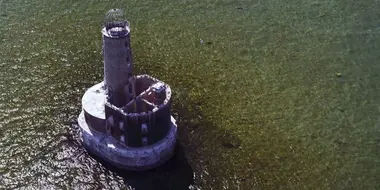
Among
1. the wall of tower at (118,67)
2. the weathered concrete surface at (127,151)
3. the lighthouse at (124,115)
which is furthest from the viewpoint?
the weathered concrete surface at (127,151)

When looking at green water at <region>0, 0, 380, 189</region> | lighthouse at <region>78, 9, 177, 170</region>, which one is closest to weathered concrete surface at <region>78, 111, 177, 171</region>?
lighthouse at <region>78, 9, 177, 170</region>

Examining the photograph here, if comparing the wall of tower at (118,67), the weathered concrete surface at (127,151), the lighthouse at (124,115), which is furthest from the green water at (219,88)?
the wall of tower at (118,67)

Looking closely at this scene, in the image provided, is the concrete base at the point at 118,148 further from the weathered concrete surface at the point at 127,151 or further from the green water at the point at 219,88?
the green water at the point at 219,88

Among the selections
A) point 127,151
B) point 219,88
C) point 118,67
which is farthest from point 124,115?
point 219,88

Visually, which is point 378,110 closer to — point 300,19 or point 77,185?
point 300,19

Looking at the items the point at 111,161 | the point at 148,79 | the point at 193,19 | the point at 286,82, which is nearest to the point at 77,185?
the point at 111,161

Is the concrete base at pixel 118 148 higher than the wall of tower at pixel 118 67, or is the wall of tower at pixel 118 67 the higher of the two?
the wall of tower at pixel 118 67

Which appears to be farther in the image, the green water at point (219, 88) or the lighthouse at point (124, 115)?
the green water at point (219, 88)

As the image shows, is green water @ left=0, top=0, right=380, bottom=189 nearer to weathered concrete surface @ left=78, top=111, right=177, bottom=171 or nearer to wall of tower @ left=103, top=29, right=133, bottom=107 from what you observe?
weathered concrete surface @ left=78, top=111, right=177, bottom=171
